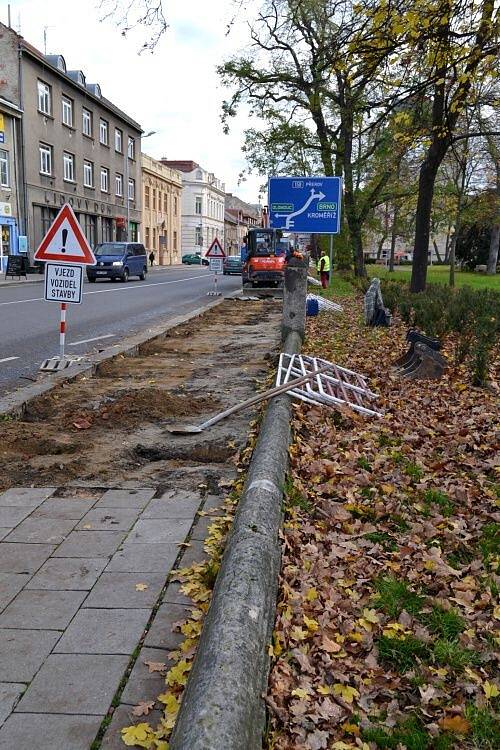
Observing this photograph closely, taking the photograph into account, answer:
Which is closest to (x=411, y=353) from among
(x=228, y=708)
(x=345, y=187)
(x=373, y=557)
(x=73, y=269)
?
(x=73, y=269)

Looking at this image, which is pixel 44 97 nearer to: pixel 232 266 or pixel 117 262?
pixel 117 262

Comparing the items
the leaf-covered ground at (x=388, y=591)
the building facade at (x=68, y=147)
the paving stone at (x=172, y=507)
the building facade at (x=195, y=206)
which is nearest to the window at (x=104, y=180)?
the building facade at (x=68, y=147)

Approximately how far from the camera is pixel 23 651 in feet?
9.13

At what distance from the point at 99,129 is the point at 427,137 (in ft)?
127

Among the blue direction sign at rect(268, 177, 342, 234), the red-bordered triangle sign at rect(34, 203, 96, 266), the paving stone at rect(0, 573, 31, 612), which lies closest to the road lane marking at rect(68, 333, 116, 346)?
the red-bordered triangle sign at rect(34, 203, 96, 266)

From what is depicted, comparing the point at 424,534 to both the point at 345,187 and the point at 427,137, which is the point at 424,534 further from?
the point at 345,187

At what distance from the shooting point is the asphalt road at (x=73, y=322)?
10086mm

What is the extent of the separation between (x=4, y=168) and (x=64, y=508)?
113ft

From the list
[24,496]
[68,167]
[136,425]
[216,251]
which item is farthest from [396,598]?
[68,167]

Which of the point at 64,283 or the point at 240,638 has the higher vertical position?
the point at 64,283

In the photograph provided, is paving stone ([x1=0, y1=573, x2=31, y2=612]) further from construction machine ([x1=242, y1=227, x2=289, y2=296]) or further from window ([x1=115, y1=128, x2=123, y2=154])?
window ([x1=115, y1=128, x2=123, y2=154])

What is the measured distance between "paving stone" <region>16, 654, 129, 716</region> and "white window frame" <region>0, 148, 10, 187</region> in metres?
35.5

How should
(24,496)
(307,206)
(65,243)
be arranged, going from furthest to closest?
(307,206) < (65,243) < (24,496)

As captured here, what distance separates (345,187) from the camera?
96.2 ft
